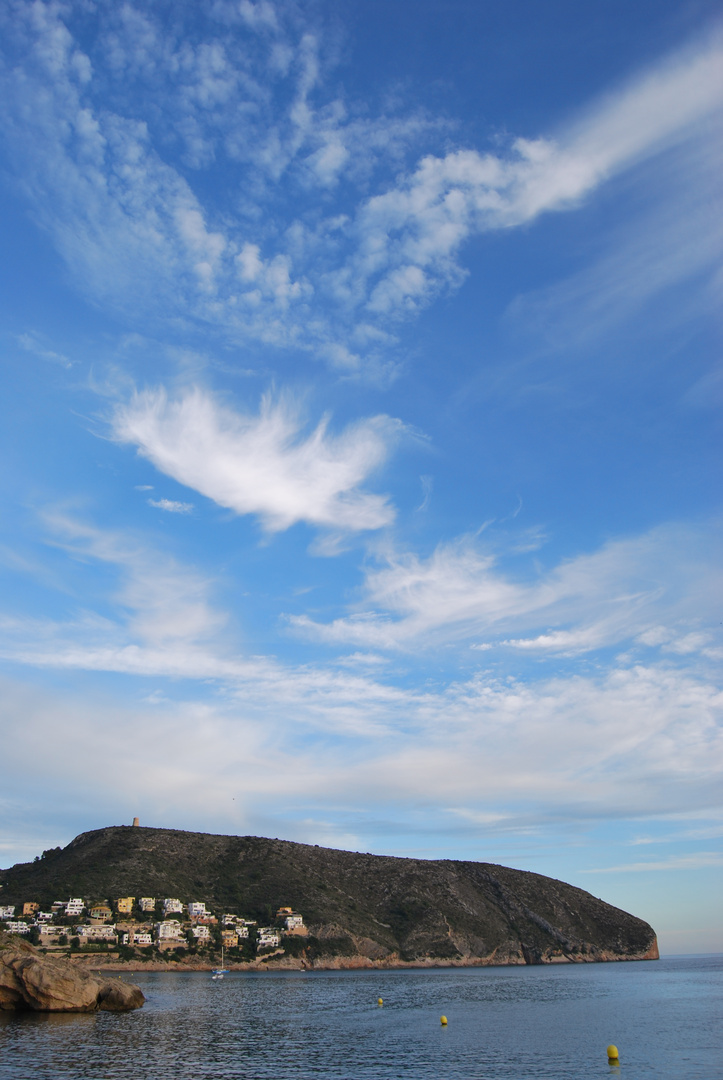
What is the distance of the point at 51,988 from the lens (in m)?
65.9

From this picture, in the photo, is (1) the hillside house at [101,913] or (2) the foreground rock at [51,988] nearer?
(2) the foreground rock at [51,988]

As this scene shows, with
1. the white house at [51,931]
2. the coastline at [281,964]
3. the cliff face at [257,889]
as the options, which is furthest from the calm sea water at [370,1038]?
the cliff face at [257,889]

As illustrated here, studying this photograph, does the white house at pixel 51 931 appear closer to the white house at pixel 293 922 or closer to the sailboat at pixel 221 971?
the sailboat at pixel 221 971

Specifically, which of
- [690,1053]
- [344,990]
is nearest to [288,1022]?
[690,1053]

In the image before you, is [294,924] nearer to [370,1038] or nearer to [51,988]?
[51,988]

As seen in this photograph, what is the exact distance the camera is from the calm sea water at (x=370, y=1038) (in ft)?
140

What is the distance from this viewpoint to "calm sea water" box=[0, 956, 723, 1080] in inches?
1686

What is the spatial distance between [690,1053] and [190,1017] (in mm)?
43615

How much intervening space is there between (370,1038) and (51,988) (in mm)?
29755

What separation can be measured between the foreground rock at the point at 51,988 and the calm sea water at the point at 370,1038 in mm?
1633

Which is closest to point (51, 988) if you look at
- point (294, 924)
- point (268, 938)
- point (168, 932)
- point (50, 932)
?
point (50, 932)

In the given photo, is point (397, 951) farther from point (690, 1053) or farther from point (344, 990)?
point (690, 1053)

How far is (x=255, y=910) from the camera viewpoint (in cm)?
16700

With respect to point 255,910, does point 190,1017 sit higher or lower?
lower
